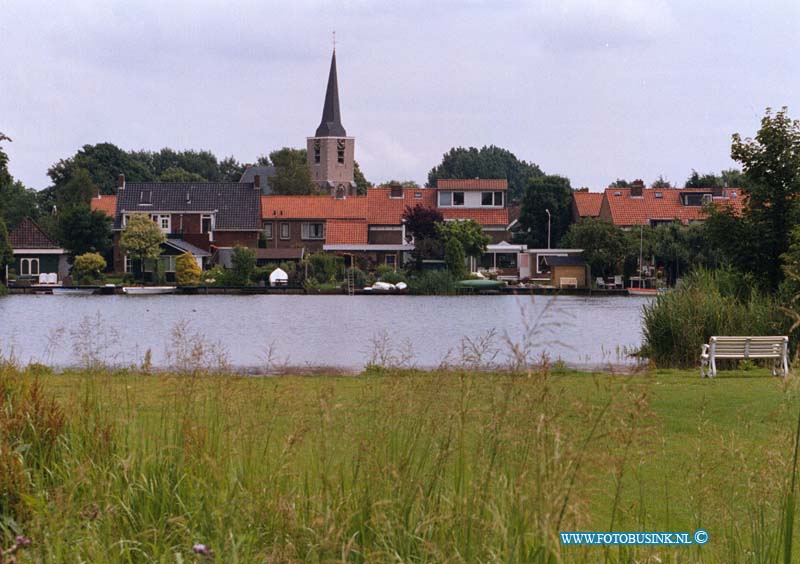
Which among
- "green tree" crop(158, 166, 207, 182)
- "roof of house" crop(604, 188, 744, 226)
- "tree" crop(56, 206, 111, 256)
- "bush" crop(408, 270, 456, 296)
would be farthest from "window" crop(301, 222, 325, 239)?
"green tree" crop(158, 166, 207, 182)

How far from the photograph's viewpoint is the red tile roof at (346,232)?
73062 mm

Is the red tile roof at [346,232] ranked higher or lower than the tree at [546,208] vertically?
lower

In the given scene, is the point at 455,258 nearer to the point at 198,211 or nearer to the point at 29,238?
the point at 198,211

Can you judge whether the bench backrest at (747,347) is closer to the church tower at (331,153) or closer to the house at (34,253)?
the house at (34,253)

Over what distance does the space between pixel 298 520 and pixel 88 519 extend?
2.97ft

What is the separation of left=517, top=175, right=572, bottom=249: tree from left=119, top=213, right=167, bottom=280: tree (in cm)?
2716

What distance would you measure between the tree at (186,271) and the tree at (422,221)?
14.4m

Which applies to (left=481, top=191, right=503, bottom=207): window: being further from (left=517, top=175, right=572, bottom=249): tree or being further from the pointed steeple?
the pointed steeple

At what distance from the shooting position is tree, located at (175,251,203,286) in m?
62.5

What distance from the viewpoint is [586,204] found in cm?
7531

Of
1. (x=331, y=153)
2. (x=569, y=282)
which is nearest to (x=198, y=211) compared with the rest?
(x=569, y=282)

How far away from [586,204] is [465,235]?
45.8 ft

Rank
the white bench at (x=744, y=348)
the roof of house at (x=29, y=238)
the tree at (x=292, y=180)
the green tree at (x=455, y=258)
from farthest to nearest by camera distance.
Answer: the tree at (x=292, y=180) < the roof of house at (x=29, y=238) < the green tree at (x=455, y=258) < the white bench at (x=744, y=348)

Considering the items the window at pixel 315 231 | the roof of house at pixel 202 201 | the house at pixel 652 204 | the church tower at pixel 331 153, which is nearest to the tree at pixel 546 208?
the house at pixel 652 204
